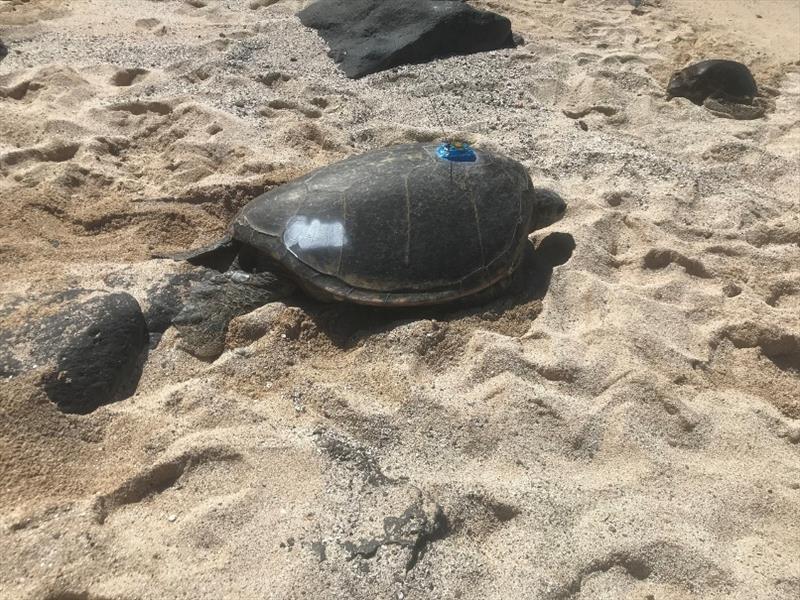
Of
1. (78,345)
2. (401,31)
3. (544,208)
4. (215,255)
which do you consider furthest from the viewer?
(401,31)

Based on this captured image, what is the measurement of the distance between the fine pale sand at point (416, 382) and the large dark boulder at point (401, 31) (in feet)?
1.58

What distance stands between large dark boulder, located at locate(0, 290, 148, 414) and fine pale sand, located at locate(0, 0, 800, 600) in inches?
2.4

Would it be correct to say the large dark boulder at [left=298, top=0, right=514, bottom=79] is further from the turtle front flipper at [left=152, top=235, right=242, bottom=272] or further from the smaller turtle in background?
the turtle front flipper at [left=152, top=235, right=242, bottom=272]

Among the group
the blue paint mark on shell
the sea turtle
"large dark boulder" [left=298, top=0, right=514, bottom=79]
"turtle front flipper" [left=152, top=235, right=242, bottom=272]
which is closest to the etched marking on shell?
the sea turtle

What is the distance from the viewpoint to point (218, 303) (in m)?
2.44

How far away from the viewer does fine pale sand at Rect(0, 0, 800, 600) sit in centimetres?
166

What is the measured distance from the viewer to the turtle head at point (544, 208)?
113 inches

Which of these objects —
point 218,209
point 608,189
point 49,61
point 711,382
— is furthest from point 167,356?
point 49,61

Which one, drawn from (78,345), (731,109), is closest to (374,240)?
(78,345)

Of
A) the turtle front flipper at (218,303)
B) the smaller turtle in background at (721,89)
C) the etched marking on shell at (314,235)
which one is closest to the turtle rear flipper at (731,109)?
the smaller turtle in background at (721,89)

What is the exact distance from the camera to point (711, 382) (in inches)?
89.6

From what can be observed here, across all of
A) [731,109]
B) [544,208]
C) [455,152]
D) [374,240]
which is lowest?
[731,109]

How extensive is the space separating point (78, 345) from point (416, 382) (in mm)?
1176

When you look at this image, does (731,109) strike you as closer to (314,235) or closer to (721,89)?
(721,89)
